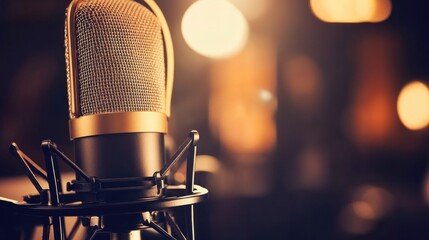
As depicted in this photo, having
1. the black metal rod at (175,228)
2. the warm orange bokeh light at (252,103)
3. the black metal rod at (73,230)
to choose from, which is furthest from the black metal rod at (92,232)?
the warm orange bokeh light at (252,103)

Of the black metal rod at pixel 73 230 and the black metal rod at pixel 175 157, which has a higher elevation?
the black metal rod at pixel 175 157

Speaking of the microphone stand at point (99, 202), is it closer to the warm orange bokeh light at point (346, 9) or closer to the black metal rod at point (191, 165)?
the black metal rod at point (191, 165)

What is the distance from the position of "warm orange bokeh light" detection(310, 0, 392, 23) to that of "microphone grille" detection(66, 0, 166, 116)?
12.3 ft

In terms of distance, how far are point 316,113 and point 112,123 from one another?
13.3ft

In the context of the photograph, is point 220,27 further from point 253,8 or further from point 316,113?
point 316,113

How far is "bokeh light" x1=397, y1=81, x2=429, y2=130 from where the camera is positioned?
5.15 metres

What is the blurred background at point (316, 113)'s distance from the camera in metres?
3.20

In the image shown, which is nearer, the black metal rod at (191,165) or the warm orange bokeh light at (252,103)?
the black metal rod at (191,165)

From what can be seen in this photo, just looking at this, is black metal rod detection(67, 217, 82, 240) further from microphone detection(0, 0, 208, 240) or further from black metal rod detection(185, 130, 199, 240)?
black metal rod detection(185, 130, 199, 240)

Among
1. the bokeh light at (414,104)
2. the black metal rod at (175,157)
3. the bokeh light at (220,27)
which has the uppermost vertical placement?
the bokeh light at (220,27)

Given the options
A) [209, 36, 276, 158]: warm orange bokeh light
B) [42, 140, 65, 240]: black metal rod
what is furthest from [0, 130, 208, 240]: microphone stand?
[209, 36, 276, 158]: warm orange bokeh light

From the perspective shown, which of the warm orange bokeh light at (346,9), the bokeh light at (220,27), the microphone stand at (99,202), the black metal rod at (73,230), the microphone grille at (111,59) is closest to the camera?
the microphone stand at (99,202)

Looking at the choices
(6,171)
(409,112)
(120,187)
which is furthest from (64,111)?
(409,112)

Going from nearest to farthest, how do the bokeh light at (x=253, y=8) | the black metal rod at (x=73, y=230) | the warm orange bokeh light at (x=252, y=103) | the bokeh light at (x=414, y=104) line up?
the black metal rod at (x=73, y=230) → the bokeh light at (x=253, y=8) → the warm orange bokeh light at (x=252, y=103) → the bokeh light at (x=414, y=104)
